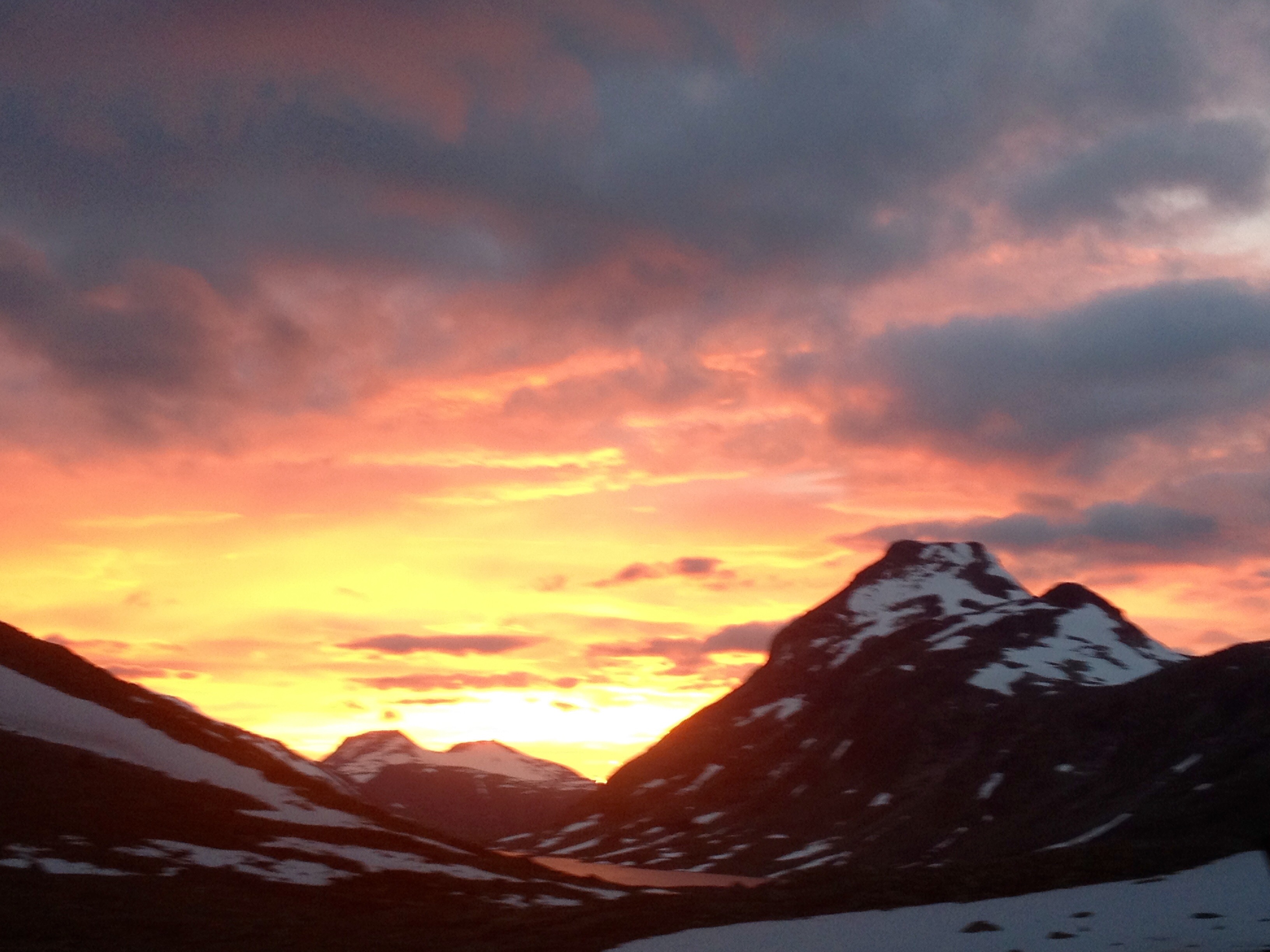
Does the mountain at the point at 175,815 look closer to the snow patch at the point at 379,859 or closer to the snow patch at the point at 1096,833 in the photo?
the snow patch at the point at 379,859

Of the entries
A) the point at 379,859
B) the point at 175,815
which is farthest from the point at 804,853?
the point at 175,815

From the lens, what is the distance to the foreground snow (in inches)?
2179

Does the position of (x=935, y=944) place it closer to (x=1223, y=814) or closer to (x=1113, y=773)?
(x=1223, y=814)

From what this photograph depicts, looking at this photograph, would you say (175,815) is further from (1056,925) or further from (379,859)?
(1056,925)

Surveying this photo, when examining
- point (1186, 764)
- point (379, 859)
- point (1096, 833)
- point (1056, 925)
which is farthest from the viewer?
point (1186, 764)

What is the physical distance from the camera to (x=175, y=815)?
348 feet

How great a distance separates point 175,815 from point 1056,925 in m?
81.9

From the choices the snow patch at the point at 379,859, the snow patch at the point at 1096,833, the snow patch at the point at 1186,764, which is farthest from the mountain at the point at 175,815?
the snow patch at the point at 1186,764

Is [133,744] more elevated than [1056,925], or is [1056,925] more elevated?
[133,744]

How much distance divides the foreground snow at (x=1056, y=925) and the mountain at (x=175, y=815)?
27.2m

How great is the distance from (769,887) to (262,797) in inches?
2770

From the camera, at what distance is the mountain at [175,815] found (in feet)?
288

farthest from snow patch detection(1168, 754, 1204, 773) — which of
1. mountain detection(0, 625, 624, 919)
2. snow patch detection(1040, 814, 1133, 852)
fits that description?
mountain detection(0, 625, 624, 919)

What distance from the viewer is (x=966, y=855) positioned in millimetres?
166125
